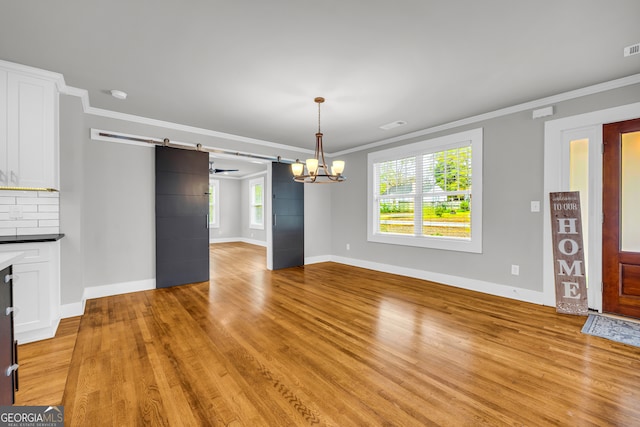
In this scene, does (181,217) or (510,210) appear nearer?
(510,210)

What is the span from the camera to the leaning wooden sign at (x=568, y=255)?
3232mm

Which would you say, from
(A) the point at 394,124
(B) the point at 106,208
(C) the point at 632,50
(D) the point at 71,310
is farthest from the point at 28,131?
(C) the point at 632,50

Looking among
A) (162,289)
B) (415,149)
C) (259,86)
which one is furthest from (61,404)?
(415,149)

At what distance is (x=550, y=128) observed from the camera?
137 inches

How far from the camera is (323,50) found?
8.00 feet

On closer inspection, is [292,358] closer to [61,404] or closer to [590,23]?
[61,404]

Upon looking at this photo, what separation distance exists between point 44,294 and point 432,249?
5.06 m

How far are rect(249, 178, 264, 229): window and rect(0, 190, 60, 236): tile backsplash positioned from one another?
21.6 feet

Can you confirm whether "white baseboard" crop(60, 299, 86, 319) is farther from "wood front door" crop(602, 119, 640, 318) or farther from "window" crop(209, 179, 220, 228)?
"window" crop(209, 179, 220, 228)

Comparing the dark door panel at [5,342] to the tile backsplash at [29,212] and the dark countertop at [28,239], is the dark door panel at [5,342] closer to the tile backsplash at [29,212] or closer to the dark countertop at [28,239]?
the dark countertop at [28,239]

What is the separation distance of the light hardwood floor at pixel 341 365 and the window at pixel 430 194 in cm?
125

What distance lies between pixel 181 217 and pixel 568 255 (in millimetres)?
5439

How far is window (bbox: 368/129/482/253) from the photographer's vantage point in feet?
14.0

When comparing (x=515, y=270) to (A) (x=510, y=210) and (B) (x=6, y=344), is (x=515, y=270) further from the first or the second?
(B) (x=6, y=344)
